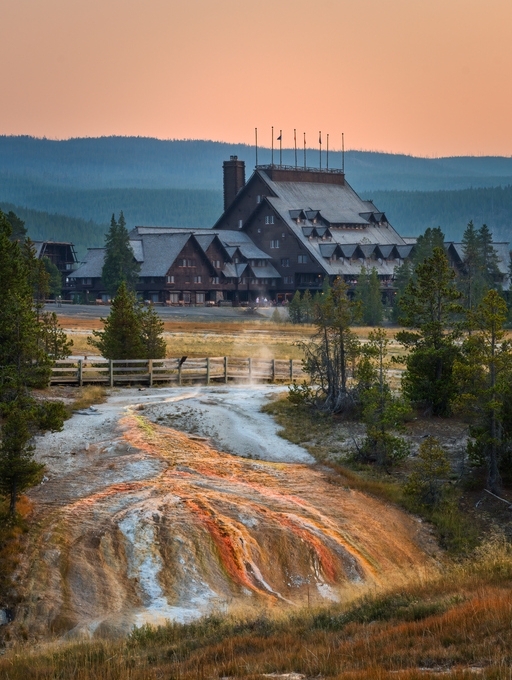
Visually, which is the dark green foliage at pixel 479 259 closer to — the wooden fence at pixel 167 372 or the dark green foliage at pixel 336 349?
the wooden fence at pixel 167 372

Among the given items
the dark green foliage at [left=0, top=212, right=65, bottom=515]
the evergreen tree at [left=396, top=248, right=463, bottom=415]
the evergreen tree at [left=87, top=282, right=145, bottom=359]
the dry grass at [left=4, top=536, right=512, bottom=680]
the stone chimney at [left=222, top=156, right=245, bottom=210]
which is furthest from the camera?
the stone chimney at [left=222, top=156, right=245, bottom=210]

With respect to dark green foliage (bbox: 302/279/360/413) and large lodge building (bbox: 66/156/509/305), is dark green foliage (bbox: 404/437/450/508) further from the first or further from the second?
large lodge building (bbox: 66/156/509/305)

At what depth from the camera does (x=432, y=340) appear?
105 feet

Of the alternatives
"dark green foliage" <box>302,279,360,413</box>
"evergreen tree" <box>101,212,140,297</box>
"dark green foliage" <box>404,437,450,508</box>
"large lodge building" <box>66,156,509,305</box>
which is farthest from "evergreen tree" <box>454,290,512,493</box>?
"large lodge building" <box>66,156,509,305</box>

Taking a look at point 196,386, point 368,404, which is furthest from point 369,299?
point 368,404

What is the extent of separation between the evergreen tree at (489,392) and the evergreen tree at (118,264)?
75288mm

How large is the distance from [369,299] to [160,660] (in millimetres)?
74258

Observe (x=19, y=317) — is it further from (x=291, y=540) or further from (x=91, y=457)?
(x=291, y=540)

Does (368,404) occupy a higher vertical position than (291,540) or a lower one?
higher

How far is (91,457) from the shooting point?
91.7 feet

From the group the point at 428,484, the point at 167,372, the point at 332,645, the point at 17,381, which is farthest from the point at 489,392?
the point at 167,372

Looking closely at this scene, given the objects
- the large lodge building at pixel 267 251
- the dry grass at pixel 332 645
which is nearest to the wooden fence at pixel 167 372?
the dry grass at pixel 332 645

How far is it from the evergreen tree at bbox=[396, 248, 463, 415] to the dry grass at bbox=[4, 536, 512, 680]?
15.7 metres

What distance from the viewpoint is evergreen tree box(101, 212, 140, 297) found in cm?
9944
